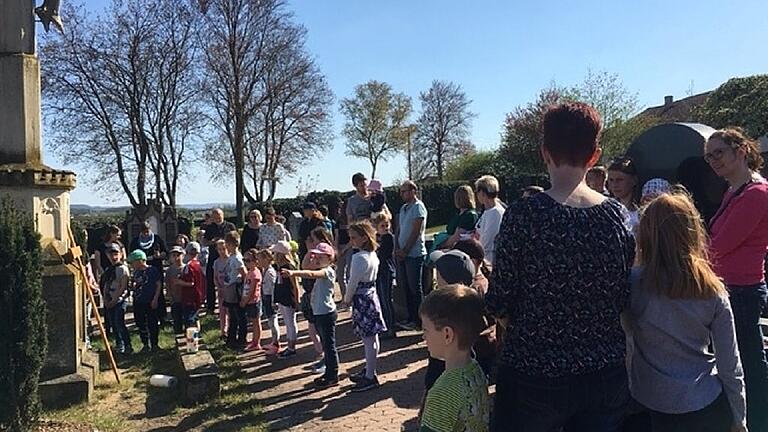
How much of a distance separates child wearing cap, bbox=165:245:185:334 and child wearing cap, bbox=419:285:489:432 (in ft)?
24.4

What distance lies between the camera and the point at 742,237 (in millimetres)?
3383

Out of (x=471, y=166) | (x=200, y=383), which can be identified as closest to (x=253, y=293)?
(x=200, y=383)

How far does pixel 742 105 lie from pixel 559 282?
30.9 m

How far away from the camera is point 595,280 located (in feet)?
→ 7.64

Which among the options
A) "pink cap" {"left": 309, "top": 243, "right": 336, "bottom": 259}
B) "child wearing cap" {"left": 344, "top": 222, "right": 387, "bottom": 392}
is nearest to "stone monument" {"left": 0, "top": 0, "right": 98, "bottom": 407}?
"pink cap" {"left": 309, "top": 243, "right": 336, "bottom": 259}

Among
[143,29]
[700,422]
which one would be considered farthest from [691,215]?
[143,29]

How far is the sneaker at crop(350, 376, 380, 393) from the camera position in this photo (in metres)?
6.36

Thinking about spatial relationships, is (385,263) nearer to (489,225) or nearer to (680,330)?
(489,225)

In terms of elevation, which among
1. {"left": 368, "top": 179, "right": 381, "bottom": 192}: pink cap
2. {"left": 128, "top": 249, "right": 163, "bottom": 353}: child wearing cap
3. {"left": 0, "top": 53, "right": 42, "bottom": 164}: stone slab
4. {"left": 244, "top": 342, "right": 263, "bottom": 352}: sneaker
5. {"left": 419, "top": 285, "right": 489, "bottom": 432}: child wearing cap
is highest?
{"left": 0, "top": 53, "right": 42, "bottom": 164}: stone slab

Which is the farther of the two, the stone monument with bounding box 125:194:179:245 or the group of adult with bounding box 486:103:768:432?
the stone monument with bounding box 125:194:179:245

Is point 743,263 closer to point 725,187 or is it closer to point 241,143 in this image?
point 725,187

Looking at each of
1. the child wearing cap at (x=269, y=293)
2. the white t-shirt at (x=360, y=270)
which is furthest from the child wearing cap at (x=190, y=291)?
the white t-shirt at (x=360, y=270)

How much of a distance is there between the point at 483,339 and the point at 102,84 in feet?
99.6

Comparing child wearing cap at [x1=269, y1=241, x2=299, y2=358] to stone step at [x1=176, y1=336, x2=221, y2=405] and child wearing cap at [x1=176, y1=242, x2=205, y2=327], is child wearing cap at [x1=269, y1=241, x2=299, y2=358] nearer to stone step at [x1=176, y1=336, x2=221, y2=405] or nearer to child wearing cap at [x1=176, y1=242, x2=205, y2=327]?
stone step at [x1=176, y1=336, x2=221, y2=405]
